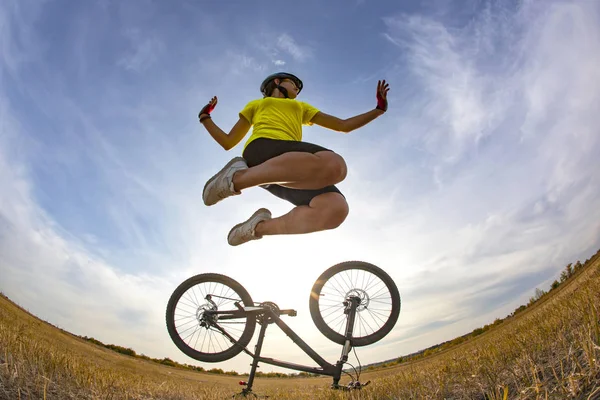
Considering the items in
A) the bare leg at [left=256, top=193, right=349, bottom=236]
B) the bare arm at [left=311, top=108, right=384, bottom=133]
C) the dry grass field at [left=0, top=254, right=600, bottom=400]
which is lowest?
the dry grass field at [left=0, top=254, right=600, bottom=400]

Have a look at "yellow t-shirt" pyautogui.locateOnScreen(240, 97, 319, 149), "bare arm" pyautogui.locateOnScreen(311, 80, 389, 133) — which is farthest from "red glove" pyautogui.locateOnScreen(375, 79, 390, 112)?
"yellow t-shirt" pyautogui.locateOnScreen(240, 97, 319, 149)

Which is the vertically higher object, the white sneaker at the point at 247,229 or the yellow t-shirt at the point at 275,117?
the yellow t-shirt at the point at 275,117

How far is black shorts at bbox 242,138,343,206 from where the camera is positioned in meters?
3.38

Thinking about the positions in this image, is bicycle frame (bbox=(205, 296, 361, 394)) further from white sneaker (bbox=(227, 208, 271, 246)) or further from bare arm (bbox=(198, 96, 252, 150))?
bare arm (bbox=(198, 96, 252, 150))

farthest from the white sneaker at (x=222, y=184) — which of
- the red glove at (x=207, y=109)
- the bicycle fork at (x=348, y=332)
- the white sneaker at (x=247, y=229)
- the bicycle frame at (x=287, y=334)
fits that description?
the bicycle fork at (x=348, y=332)

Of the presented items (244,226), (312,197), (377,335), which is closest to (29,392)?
(244,226)

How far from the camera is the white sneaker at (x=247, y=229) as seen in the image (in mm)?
3990

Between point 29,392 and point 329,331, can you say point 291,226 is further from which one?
point 29,392

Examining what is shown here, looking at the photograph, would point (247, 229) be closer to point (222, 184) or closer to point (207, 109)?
point (222, 184)

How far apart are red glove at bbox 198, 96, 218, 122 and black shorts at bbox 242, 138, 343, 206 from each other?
835 mm

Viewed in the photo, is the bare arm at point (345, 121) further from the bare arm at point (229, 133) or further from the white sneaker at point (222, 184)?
the white sneaker at point (222, 184)

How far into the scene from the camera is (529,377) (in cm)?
187

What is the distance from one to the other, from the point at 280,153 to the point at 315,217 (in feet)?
2.72

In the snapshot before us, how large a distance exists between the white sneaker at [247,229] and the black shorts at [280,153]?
0.30 meters
